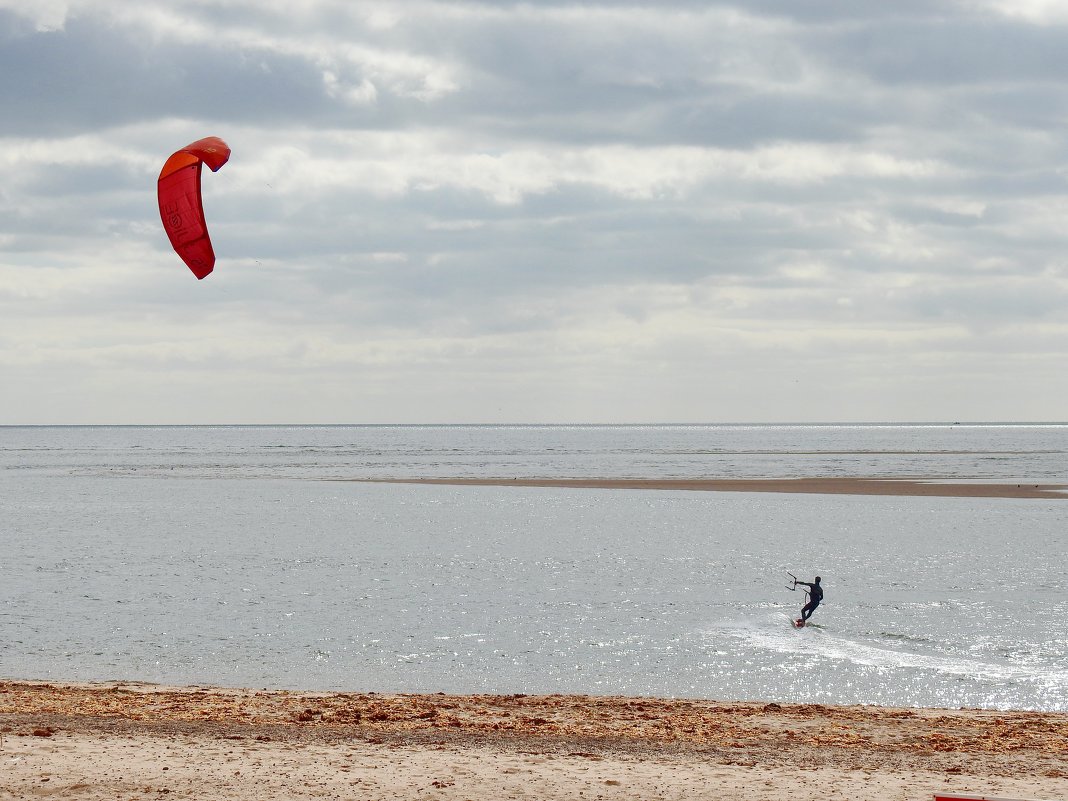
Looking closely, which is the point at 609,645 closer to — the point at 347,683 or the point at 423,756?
the point at 347,683

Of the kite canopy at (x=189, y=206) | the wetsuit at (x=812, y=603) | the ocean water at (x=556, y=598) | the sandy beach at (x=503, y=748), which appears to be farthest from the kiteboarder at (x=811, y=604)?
the kite canopy at (x=189, y=206)

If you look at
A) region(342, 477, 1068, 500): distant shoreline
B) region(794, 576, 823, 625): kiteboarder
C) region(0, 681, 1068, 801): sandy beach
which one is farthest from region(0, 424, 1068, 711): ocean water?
region(342, 477, 1068, 500): distant shoreline

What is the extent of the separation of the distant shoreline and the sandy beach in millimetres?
49220

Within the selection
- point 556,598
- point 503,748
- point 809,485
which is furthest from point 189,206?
point 809,485

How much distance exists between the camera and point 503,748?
12258 mm

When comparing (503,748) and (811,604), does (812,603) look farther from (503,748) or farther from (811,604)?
(503,748)

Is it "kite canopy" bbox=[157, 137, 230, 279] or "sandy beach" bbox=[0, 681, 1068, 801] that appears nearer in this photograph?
"sandy beach" bbox=[0, 681, 1068, 801]

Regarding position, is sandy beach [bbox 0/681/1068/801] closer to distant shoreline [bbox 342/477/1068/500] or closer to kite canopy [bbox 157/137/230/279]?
kite canopy [bbox 157/137/230/279]

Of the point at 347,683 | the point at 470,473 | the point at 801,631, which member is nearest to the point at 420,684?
the point at 347,683

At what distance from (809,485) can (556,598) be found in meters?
47.3

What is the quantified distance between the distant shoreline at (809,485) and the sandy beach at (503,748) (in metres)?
49.2

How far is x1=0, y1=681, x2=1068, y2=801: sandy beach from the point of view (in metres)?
10.6

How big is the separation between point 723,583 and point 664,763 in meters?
17.3

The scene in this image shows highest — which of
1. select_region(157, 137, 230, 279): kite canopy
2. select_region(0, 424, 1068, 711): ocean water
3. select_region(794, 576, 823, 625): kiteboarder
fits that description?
select_region(157, 137, 230, 279): kite canopy
